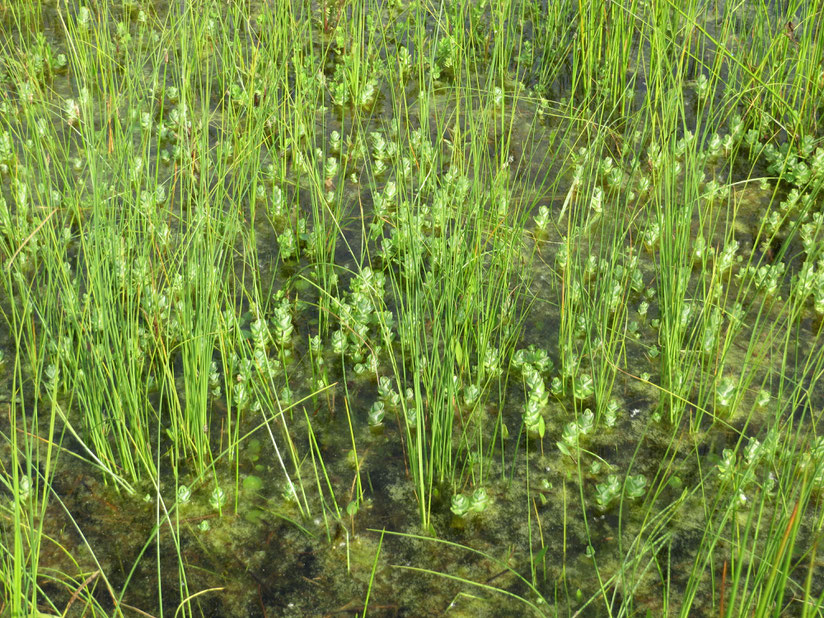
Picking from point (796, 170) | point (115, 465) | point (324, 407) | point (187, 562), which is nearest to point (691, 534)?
point (324, 407)

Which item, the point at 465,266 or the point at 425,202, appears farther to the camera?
the point at 425,202

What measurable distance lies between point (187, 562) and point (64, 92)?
3.70 m

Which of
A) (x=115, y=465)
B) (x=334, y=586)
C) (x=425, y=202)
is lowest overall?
(x=334, y=586)

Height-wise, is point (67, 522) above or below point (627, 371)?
below

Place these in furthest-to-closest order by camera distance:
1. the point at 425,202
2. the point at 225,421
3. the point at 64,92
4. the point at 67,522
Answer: the point at 64,92, the point at 425,202, the point at 225,421, the point at 67,522

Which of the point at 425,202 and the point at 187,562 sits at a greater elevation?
the point at 425,202

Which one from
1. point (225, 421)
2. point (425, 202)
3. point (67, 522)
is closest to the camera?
point (67, 522)

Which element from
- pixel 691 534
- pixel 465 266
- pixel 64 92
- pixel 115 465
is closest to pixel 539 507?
pixel 691 534

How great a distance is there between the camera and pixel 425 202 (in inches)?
164

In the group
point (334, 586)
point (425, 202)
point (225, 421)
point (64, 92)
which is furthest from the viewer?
point (64, 92)

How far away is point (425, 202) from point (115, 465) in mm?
2000

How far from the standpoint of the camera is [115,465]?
117 inches

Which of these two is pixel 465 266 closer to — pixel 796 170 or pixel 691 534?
pixel 691 534

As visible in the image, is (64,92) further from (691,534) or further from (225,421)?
(691,534)
